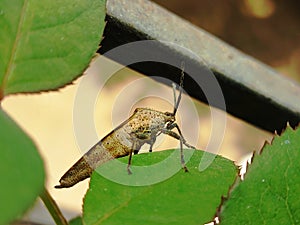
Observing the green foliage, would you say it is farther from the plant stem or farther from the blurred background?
the blurred background

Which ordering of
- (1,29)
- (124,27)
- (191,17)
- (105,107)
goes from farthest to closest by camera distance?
(191,17), (105,107), (124,27), (1,29)

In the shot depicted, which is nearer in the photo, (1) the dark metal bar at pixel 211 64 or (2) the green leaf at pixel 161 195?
(2) the green leaf at pixel 161 195

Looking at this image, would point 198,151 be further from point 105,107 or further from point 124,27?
point 105,107

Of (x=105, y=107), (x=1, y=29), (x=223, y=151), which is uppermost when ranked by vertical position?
(x=223, y=151)

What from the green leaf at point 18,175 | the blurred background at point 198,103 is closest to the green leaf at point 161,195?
the green leaf at point 18,175

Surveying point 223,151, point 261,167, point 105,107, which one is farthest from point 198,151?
point 223,151

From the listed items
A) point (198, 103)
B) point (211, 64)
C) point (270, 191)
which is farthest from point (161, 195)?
point (198, 103)

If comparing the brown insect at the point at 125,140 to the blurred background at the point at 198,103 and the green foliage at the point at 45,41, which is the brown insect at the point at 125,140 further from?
the blurred background at the point at 198,103
